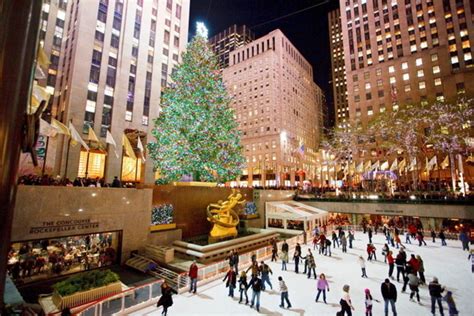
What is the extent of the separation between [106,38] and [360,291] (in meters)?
35.2

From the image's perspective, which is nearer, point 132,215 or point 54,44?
point 132,215

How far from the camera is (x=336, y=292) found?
1080 cm

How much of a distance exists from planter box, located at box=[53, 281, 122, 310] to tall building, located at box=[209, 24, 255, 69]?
359 ft

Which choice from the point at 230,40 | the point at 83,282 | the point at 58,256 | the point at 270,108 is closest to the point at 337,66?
the point at 230,40

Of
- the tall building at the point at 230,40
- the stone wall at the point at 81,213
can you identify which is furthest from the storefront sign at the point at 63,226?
the tall building at the point at 230,40

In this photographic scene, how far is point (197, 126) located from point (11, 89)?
18584 millimetres

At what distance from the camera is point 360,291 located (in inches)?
428

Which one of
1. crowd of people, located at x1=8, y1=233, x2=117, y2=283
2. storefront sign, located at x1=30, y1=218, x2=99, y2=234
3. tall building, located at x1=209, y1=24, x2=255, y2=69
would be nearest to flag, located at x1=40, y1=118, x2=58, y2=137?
storefront sign, located at x1=30, y1=218, x2=99, y2=234

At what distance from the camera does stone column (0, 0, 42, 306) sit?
2.47 m

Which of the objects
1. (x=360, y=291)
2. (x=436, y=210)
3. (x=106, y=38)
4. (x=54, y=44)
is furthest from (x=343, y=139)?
(x=54, y=44)

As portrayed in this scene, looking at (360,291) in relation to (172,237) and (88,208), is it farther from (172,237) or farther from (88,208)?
(88,208)

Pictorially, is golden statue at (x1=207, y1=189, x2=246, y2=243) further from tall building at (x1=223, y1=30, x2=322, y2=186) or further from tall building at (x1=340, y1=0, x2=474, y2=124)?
tall building at (x1=223, y1=30, x2=322, y2=186)

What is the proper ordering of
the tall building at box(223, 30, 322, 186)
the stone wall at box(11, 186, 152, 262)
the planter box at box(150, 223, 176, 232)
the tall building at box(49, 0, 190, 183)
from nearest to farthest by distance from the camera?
the stone wall at box(11, 186, 152, 262) → the planter box at box(150, 223, 176, 232) → the tall building at box(49, 0, 190, 183) → the tall building at box(223, 30, 322, 186)

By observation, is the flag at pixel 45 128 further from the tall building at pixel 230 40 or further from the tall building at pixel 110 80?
the tall building at pixel 230 40
